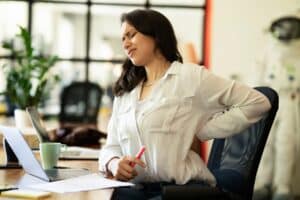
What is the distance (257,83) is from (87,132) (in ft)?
7.45

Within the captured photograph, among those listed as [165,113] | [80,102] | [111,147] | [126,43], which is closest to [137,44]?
[126,43]

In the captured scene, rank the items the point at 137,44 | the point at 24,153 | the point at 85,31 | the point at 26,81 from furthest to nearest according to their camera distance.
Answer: the point at 85,31, the point at 26,81, the point at 137,44, the point at 24,153

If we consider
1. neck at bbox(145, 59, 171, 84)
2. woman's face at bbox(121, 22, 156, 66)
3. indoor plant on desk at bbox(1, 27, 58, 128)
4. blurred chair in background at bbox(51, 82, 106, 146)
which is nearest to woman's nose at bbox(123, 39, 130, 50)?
woman's face at bbox(121, 22, 156, 66)

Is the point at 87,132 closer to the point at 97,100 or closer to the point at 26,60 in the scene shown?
the point at 26,60

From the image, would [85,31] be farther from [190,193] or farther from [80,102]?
[190,193]

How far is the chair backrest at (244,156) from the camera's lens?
70.1 inches

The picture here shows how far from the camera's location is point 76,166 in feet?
6.35

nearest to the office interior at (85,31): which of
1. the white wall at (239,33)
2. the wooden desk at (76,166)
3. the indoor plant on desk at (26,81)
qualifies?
the white wall at (239,33)

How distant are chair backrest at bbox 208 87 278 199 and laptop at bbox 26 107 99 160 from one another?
0.53 m

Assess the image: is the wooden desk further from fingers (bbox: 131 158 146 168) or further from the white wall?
the white wall

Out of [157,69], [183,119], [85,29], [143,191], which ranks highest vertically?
[85,29]

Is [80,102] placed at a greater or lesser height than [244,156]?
lesser

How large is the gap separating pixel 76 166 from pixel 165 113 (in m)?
0.38

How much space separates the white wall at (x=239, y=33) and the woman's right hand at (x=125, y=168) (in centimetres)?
321
